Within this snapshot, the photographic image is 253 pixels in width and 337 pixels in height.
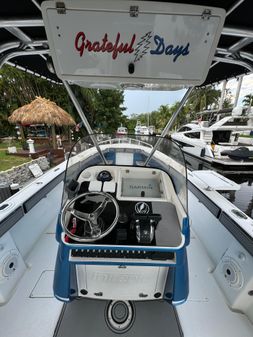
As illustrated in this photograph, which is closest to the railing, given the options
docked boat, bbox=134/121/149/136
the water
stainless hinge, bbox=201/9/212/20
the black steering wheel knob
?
docked boat, bbox=134/121/149/136

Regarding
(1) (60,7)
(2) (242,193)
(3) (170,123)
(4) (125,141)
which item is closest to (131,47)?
(1) (60,7)

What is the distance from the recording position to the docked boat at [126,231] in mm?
934

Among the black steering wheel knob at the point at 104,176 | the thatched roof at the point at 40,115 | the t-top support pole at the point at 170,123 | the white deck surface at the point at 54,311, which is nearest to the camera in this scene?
the white deck surface at the point at 54,311

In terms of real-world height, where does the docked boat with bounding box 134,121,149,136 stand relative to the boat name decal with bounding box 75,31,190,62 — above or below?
below

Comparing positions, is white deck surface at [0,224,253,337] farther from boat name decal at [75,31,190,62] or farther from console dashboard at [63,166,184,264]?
boat name decal at [75,31,190,62]

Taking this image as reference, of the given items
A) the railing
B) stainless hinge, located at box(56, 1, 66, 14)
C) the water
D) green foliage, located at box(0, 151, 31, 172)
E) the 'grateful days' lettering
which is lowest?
green foliage, located at box(0, 151, 31, 172)

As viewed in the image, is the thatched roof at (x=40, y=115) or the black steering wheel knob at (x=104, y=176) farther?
the thatched roof at (x=40, y=115)

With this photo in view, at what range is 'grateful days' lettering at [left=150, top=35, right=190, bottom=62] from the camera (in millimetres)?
965

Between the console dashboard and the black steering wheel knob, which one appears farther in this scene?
the black steering wheel knob

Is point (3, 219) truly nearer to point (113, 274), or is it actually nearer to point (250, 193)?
point (113, 274)

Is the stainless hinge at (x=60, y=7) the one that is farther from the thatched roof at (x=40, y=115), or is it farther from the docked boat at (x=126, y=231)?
the thatched roof at (x=40, y=115)

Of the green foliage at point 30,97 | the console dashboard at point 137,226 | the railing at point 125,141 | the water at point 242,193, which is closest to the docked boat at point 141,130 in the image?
the railing at point 125,141

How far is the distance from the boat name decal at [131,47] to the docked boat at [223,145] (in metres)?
4.89

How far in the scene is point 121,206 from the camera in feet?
5.42
